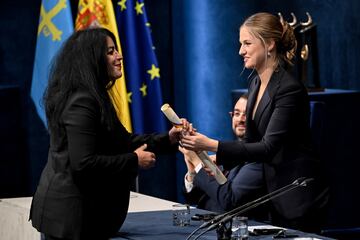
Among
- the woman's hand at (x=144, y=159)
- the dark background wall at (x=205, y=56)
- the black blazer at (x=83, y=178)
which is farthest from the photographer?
the dark background wall at (x=205, y=56)

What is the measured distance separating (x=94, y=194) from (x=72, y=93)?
0.40 metres

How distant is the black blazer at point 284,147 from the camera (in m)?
4.26

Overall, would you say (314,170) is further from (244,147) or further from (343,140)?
(343,140)

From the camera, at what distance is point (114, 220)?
11.9ft

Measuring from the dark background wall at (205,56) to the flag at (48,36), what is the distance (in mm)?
162

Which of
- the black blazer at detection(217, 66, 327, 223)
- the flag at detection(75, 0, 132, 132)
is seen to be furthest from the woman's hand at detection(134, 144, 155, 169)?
the flag at detection(75, 0, 132, 132)

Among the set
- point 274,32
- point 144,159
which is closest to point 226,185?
point 274,32

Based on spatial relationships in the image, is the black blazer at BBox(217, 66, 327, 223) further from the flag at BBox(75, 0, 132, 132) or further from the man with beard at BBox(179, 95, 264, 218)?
the flag at BBox(75, 0, 132, 132)

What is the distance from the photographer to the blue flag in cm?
693

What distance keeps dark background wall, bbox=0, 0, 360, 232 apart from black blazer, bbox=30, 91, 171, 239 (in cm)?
324

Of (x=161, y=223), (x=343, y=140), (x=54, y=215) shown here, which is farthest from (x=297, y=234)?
(x=343, y=140)

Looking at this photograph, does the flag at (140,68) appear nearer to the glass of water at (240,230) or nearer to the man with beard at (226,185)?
the man with beard at (226,185)

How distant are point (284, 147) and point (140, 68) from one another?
2.85 metres

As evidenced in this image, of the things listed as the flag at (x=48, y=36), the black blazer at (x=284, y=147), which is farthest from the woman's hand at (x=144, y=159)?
the flag at (x=48, y=36)
